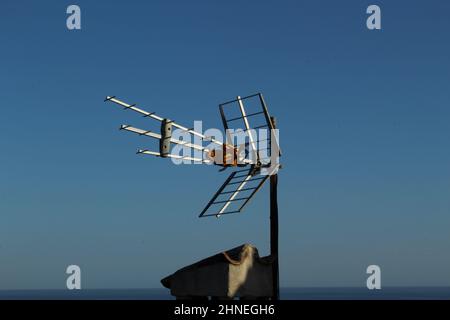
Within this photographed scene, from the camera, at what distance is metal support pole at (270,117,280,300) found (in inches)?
870

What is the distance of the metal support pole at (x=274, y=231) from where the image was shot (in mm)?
22094

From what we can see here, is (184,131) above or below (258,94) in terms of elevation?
below

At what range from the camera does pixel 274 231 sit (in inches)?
894

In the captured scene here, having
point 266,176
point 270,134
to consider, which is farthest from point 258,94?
point 266,176
